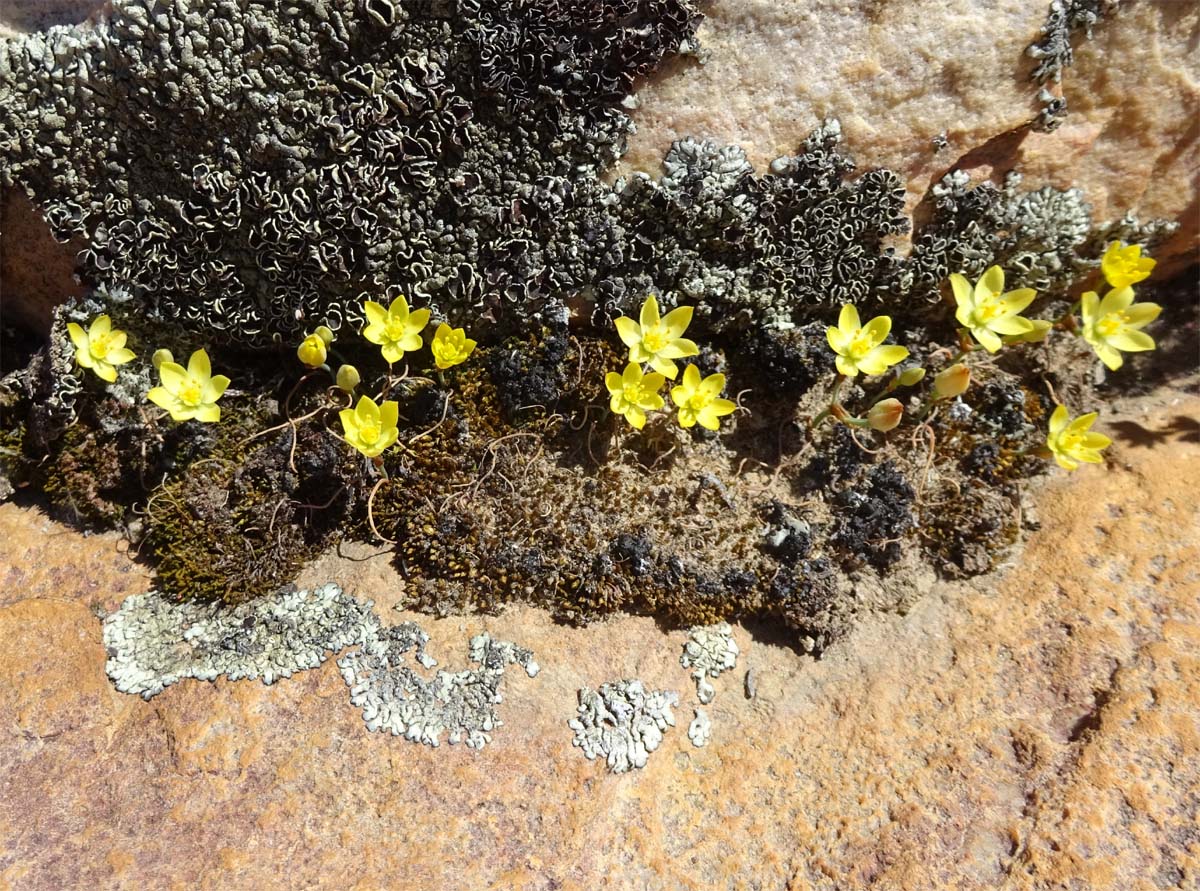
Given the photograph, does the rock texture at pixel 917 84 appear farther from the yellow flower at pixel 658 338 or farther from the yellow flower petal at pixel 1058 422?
the yellow flower petal at pixel 1058 422

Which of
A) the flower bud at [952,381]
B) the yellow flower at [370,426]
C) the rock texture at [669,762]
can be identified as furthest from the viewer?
the flower bud at [952,381]

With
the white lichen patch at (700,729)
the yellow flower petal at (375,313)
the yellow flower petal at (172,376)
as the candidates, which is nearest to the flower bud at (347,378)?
the yellow flower petal at (375,313)

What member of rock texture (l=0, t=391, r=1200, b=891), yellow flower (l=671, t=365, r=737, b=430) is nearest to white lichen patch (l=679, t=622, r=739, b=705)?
rock texture (l=0, t=391, r=1200, b=891)

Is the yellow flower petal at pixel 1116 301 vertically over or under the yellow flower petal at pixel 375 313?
under

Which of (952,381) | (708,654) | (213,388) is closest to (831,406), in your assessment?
(952,381)

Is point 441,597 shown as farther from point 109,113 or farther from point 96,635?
point 109,113

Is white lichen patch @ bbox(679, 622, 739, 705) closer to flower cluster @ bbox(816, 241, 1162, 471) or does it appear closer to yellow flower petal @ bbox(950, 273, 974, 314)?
flower cluster @ bbox(816, 241, 1162, 471)
